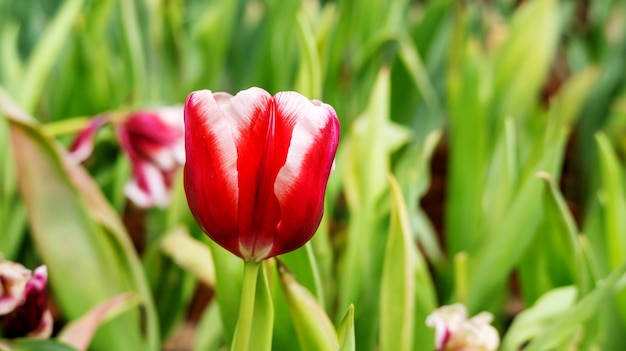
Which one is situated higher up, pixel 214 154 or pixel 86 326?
pixel 214 154

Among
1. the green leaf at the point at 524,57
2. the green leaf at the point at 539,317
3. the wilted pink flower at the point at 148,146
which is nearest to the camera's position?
the green leaf at the point at 539,317

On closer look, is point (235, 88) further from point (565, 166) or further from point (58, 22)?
point (565, 166)

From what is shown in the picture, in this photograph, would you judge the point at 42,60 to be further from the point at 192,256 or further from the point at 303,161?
the point at 303,161

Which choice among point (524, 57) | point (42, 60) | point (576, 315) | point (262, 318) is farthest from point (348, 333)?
point (524, 57)

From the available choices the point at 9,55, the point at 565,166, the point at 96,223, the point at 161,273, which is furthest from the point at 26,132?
the point at 565,166

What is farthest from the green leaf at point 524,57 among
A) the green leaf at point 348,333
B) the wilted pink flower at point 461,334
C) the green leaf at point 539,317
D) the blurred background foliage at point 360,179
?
the green leaf at point 348,333

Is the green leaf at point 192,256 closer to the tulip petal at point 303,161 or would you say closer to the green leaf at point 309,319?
the green leaf at point 309,319

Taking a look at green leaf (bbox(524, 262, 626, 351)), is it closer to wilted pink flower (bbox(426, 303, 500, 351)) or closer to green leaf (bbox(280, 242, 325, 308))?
wilted pink flower (bbox(426, 303, 500, 351))
